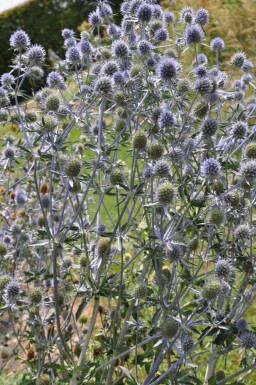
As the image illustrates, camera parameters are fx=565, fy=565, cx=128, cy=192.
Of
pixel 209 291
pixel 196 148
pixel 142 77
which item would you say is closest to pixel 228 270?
pixel 209 291

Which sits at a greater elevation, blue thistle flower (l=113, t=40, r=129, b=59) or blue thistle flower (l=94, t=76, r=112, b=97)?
blue thistle flower (l=113, t=40, r=129, b=59)

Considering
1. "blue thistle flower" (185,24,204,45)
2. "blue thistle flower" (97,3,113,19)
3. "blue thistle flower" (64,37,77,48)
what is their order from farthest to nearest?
"blue thistle flower" (64,37,77,48) < "blue thistle flower" (97,3,113,19) < "blue thistle flower" (185,24,204,45)

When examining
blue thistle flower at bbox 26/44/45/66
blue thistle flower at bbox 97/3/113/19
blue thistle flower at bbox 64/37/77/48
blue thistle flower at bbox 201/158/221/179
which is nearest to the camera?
blue thistle flower at bbox 201/158/221/179

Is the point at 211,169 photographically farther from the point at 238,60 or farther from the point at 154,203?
the point at 238,60

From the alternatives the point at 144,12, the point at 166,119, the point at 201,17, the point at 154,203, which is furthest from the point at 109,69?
the point at 154,203

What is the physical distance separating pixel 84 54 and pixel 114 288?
131 centimetres

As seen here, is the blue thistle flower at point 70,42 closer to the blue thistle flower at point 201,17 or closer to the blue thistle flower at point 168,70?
the blue thistle flower at point 201,17

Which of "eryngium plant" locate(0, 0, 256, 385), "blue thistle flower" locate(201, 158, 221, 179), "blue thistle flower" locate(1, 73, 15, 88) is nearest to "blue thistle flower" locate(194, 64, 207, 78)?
"eryngium plant" locate(0, 0, 256, 385)

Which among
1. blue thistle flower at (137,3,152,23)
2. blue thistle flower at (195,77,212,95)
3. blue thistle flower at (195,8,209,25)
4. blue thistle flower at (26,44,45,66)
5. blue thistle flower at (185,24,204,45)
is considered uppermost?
blue thistle flower at (137,3,152,23)

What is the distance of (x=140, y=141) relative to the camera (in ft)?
8.45

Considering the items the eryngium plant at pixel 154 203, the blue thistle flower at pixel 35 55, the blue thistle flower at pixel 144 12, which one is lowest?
the eryngium plant at pixel 154 203

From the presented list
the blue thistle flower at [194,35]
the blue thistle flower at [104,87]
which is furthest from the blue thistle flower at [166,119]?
the blue thistle flower at [194,35]

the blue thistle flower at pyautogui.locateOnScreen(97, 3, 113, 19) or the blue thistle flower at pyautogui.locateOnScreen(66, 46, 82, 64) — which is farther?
the blue thistle flower at pyautogui.locateOnScreen(97, 3, 113, 19)

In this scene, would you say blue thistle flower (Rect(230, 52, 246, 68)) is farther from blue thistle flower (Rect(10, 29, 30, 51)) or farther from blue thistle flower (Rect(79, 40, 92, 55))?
blue thistle flower (Rect(10, 29, 30, 51))
